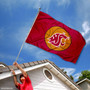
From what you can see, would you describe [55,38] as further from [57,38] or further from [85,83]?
[85,83]

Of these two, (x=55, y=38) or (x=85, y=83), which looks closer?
(x=55, y=38)

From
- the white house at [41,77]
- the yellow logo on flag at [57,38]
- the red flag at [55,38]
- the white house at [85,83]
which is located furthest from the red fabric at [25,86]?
the white house at [85,83]

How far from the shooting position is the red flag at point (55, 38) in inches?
218

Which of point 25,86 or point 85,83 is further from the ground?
point 85,83

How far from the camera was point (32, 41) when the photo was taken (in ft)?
17.7

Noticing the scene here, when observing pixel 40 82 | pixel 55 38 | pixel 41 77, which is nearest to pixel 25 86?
pixel 40 82

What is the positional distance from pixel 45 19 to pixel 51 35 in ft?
3.05

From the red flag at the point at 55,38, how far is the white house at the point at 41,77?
1430 mm

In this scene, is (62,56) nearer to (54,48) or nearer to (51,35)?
(54,48)

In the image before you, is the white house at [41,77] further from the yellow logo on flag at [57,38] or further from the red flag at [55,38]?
the yellow logo on flag at [57,38]

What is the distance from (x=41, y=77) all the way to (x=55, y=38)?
8.52 ft

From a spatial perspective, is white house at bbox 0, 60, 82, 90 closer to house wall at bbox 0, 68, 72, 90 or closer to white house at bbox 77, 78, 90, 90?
house wall at bbox 0, 68, 72, 90

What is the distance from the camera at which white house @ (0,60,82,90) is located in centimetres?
435

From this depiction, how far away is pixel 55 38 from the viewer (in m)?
5.86
